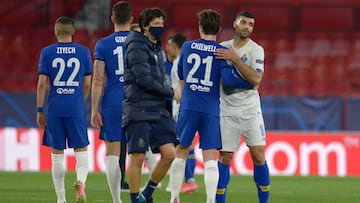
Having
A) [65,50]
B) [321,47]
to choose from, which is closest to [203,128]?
[65,50]

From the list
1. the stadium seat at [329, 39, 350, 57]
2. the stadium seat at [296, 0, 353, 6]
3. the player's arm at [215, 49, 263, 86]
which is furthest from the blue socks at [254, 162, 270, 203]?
the stadium seat at [296, 0, 353, 6]

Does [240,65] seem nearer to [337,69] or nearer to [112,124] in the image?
[112,124]

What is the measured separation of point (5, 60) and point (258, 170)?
13.6 m

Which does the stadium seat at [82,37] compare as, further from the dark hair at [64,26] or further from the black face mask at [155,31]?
the black face mask at [155,31]

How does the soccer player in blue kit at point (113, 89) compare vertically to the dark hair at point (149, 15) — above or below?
below

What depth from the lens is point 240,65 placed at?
33.2 feet

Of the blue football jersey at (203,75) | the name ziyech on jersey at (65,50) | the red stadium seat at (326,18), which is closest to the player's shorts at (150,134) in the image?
the blue football jersey at (203,75)

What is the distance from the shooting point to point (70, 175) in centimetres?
1709

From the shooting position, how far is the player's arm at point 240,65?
33.0 feet

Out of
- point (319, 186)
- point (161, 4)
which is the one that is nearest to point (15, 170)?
point (319, 186)

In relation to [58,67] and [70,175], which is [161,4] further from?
[58,67]

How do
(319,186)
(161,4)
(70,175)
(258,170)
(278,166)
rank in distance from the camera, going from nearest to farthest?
(258,170)
(319,186)
(70,175)
(278,166)
(161,4)

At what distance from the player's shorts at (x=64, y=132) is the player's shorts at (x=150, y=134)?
1.13 metres

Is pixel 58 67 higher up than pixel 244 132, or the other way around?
pixel 58 67
